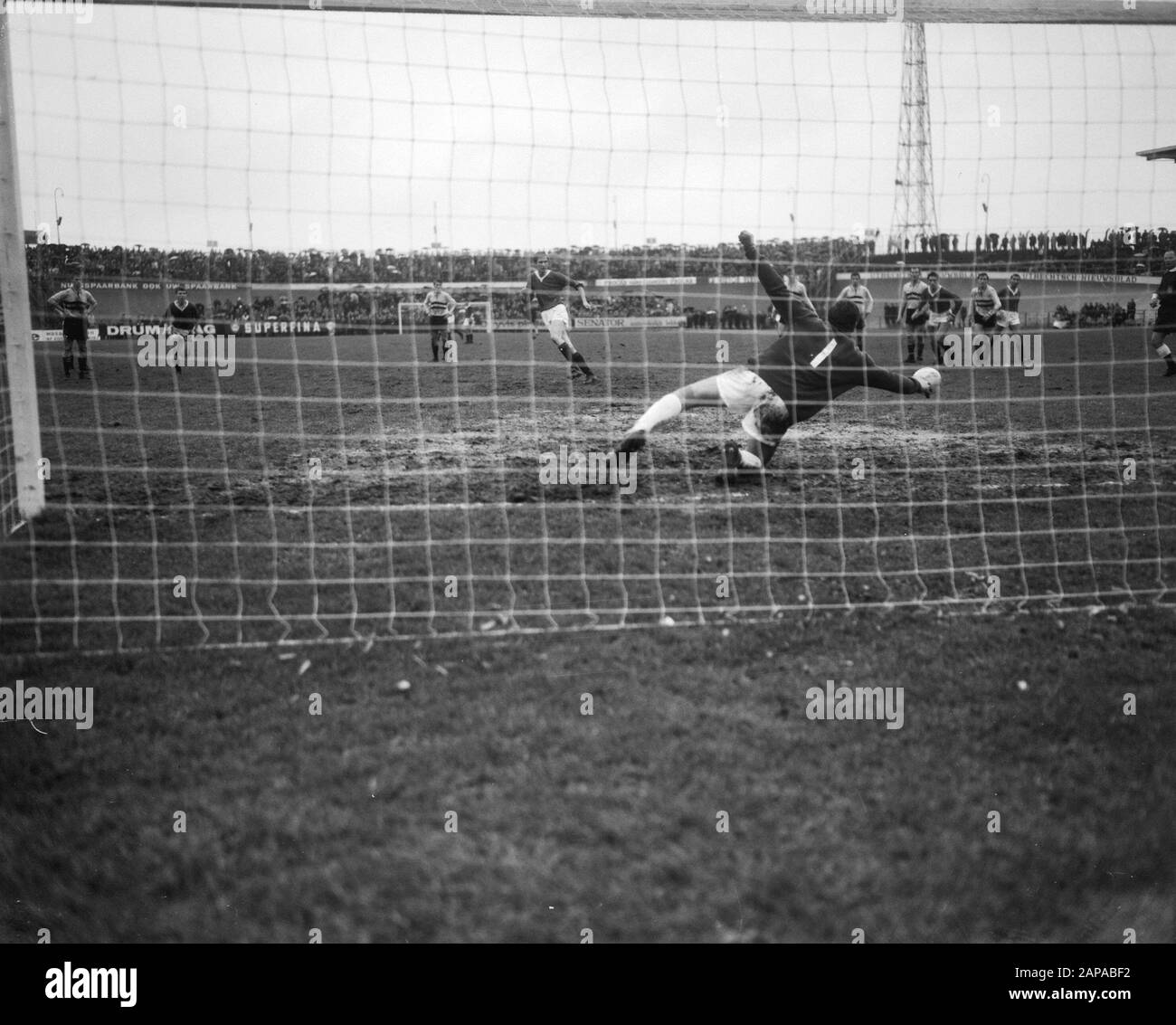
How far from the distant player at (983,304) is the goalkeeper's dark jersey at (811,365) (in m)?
10.7

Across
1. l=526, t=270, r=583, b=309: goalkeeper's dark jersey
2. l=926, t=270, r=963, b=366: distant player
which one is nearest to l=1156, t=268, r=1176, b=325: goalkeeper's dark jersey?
l=926, t=270, r=963, b=366: distant player

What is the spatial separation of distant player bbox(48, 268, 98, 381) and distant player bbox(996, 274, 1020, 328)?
575 inches

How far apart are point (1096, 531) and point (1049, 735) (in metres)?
3.46

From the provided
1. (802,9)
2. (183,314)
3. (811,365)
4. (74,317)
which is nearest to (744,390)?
(811,365)

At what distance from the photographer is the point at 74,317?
47.3 ft

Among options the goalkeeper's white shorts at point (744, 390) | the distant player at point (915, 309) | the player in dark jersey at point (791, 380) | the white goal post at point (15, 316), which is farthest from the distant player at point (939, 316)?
the white goal post at point (15, 316)

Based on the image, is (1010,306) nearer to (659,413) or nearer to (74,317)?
(659,413)

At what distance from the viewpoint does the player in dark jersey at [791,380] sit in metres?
7.90

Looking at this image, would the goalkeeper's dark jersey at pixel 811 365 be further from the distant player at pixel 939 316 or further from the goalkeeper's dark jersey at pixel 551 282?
the distant player at pixel 939 316

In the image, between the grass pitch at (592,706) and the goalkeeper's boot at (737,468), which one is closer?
the grass pitch at (592,706)

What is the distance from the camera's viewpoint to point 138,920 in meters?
3.24

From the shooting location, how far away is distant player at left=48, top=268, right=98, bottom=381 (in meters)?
14.5
